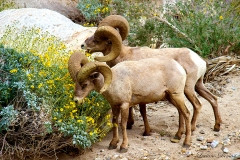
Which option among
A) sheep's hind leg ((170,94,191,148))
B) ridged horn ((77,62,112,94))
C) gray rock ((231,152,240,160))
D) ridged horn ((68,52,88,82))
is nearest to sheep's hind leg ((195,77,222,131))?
sheep's hind leg ((170,94,191,148))

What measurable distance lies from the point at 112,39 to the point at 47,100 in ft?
5.04

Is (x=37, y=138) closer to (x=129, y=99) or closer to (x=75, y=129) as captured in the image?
(x=75, y=129)

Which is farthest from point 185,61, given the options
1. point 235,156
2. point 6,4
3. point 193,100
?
point 6,4

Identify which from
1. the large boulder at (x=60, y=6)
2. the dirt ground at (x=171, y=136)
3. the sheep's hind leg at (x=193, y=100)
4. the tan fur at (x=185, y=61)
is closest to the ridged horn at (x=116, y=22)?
the tan fur at (x=185, y=61)

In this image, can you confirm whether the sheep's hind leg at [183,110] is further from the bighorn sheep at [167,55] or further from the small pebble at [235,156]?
the small pebble at [235,156]

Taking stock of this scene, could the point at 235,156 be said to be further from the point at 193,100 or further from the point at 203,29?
the point at 203,29

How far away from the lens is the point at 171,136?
29.1 ft

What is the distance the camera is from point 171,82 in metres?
8.23

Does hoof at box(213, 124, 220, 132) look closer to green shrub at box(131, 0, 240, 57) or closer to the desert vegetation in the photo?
the desert vegetation

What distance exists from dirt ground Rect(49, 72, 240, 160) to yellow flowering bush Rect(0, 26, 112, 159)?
0.45 metres

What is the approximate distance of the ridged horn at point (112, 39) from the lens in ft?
27.2

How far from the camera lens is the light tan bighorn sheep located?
301 inches

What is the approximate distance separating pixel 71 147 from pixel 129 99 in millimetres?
1295

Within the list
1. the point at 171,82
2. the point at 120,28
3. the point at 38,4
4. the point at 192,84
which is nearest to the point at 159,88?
the point at 171,82
